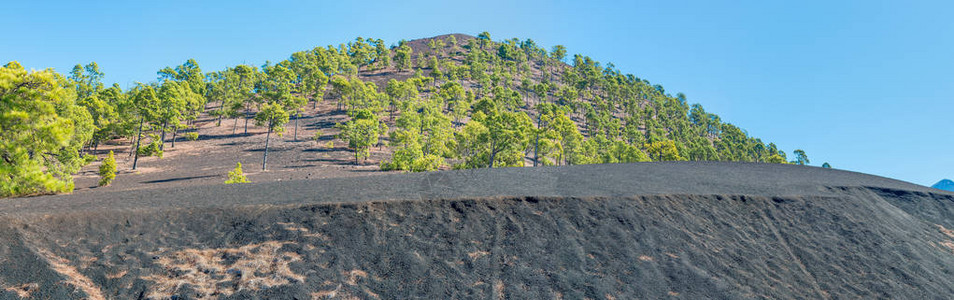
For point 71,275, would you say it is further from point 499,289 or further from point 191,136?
point 191,136

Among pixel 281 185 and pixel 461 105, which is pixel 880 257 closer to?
pixel 281 185

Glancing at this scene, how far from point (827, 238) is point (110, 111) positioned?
266 ft

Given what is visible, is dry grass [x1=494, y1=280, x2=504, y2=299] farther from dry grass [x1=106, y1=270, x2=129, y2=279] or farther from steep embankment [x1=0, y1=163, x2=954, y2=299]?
dry grass [x1=106, y1=270, x2=129, y2=279]

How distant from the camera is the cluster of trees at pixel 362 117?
20828 millimetres

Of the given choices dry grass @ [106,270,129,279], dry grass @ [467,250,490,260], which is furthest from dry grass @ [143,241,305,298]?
dry grass @ [467,250,490,260]

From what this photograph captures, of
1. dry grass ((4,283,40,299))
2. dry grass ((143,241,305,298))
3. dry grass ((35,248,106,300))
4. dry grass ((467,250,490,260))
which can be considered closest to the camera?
dry grass ((4,283,40,299))

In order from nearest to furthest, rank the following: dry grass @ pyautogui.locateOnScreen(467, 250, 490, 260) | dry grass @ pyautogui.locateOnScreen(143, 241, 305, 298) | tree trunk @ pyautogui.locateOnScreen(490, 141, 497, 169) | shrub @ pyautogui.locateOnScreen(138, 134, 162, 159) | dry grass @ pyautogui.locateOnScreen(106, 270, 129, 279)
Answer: dry grass @ pyautogui.locateOnScreen(143, 241, 305, 298) → dry grass @ pyautogui.locateOnScreen(106, 270, 129, 279) → dry grass @ pyautogui.locateOnScreen(467, 250, 490, 260) → tree trunk @ pyautogui.locateOnScreen(490, 141, 497, 169) → shrub @ pyautogui.locateOnScreen(138, 134, 162, 159)

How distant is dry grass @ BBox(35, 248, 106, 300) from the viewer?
10207 millimetres

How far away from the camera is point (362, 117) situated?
62.5 meters

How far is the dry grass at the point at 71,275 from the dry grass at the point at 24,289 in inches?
21.9

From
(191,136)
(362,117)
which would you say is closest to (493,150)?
(362,117)

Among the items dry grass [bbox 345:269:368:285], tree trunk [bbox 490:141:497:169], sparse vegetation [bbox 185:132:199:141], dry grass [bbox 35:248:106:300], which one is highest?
tree trunk [bbox 490:141:497:169]

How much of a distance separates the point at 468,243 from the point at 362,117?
2081 inches

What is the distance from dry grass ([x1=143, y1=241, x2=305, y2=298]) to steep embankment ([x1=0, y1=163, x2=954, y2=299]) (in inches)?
1.8
